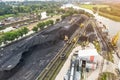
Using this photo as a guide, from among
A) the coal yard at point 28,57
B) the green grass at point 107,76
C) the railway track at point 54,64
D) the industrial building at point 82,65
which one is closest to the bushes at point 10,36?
the coal yard at point 28,57

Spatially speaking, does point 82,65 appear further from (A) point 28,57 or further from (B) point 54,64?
(A) point 28,57

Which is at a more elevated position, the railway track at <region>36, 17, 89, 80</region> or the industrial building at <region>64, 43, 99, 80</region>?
the industrial building at <region>64, 43, 99, 80</region>

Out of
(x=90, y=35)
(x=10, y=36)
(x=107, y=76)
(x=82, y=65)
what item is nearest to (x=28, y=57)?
(x=82, y=65)

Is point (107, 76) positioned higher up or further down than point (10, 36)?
further down

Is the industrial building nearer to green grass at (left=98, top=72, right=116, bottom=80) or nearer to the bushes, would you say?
green grass at (left=98, top=72, right=116, bottom=80)

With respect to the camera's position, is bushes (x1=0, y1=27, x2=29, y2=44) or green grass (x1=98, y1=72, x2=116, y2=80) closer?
green grass (x1=98, y1=72, x2=116, y2=80)

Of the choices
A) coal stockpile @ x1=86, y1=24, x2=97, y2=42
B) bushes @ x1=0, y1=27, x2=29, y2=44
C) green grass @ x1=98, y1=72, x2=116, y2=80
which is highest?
bushes @ x1=0, y1=27, x2=29, y2=44

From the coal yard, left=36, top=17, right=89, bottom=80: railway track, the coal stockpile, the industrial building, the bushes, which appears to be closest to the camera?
the industrial building

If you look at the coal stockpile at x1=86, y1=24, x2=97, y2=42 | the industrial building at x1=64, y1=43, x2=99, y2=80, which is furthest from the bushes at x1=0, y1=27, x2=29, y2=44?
the industrial building at x1=64, y1=43, x2=99, y2=80

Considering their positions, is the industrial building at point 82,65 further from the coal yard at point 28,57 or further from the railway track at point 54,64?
the coal yard at point 28,57

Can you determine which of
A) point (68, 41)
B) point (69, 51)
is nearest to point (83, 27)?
point (68, 41)

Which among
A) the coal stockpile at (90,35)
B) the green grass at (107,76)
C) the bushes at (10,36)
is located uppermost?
the bushes at (10,36)
